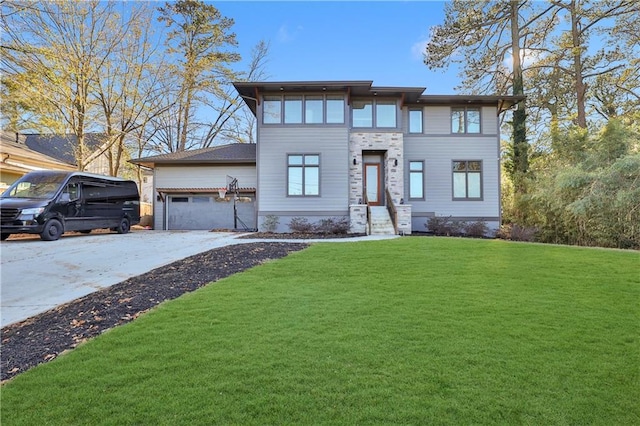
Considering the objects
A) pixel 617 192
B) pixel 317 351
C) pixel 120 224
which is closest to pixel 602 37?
pixel 617 192

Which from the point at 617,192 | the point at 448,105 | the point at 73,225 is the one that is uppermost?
the point at 448,105

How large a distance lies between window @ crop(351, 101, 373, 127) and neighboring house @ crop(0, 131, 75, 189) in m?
15.1

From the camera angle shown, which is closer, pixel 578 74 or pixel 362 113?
pixel 362 113

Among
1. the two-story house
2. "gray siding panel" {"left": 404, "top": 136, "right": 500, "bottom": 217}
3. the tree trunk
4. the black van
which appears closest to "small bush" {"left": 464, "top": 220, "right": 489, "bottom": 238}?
the two-story house

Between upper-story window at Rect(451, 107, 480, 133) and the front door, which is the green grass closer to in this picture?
the front door

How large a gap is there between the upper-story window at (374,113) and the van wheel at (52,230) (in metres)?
11.2

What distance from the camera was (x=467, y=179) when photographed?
15930mm

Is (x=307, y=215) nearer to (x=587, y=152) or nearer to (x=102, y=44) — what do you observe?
(x=587, y=152)

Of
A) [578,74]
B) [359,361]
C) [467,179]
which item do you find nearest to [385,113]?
[467,179]

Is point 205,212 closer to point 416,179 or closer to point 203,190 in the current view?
point 203,190

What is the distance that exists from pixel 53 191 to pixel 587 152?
17.4 meters

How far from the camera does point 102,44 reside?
57.0 feet

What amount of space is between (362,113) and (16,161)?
1664 cm

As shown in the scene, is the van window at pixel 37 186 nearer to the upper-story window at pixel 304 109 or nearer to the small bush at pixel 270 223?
the small bush at pixel 270 223
